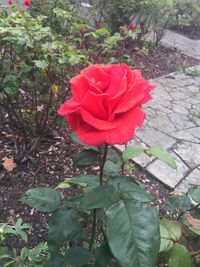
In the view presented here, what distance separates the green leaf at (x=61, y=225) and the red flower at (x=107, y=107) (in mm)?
372

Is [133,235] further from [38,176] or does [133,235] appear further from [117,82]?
[38,176]

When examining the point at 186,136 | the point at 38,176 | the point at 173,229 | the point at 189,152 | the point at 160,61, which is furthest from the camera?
the point at 160,61

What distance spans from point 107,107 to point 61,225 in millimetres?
455

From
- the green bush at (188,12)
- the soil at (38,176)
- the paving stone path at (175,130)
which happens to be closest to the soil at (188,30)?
the green bush at (188,12)

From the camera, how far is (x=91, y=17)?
246 inches

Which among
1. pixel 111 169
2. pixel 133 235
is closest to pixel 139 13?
pixel 111 169

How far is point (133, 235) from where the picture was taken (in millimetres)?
867

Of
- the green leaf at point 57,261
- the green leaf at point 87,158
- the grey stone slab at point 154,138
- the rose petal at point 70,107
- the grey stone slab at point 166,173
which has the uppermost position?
the rose petal at point 70,107

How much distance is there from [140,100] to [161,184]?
7.28 feet

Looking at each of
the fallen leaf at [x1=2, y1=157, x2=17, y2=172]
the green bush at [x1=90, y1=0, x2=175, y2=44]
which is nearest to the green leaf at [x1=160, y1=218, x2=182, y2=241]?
the fallen leaf at [x1=2, y1=157, x2=17, y2=172]

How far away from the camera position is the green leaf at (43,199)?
3.77 ft

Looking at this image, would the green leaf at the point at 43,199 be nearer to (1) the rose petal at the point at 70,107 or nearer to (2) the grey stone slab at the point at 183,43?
(1) the rose petal at the point at 70,107

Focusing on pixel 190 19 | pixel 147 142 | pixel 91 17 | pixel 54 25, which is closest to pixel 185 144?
pixel 147 142

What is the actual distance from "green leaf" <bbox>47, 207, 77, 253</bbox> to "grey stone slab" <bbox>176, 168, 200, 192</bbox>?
1.98 meters
